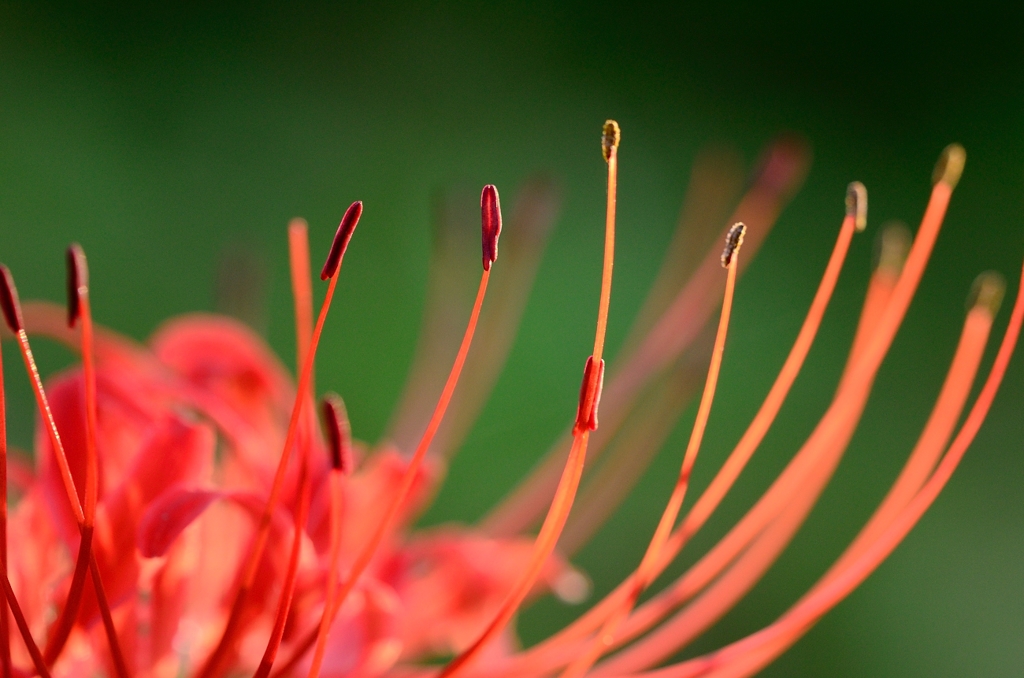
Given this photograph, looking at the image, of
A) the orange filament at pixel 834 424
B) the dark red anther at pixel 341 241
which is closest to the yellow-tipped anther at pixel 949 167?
the orange filament at pixel 834 424

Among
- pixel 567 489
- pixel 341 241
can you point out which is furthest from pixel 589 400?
pixel 341 241

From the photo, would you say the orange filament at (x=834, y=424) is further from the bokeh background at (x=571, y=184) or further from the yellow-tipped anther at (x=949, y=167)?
the bokeh background at (x=571, y=184)

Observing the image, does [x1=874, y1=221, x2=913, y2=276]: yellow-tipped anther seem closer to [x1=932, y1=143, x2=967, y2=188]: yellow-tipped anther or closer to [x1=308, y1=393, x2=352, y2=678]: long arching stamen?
[x1=932, y1=143, x2=967, y2=188]: yellow-tipped anther

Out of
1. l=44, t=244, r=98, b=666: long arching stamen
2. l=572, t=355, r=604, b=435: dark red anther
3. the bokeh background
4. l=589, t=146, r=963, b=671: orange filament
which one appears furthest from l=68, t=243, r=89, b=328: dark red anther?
the bokeh background

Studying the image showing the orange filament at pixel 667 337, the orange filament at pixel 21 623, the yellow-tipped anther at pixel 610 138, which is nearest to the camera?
the orange filament at pixel 21 623

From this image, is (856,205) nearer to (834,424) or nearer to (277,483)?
(834,424)

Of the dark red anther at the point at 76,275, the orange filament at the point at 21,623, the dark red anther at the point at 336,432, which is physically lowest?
the orange filament at the point at 21,623
